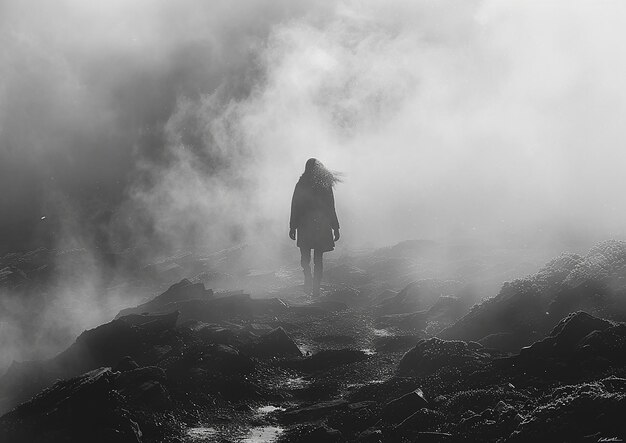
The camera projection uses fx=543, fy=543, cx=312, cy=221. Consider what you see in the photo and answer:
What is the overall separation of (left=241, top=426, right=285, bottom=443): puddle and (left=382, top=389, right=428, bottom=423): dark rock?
107cm

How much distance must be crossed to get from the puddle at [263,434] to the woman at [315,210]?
6.75 metres

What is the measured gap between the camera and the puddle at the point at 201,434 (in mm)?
5232

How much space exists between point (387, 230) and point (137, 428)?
63.2 feet

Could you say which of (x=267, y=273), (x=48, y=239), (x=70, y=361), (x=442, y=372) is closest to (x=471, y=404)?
(x=442, y=372)

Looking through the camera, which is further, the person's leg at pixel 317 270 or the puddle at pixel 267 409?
the person's leg at pixel 317 270

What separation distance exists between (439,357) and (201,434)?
9.71 feet

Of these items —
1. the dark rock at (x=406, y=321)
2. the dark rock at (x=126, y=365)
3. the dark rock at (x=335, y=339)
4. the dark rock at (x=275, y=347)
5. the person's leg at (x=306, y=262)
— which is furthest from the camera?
the person's leg at (x=306, y=262)

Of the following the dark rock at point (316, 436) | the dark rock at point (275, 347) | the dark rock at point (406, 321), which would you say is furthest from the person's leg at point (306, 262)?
the dark rock at point (316, 436)

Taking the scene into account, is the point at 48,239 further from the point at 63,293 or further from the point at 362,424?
the point at 362,424

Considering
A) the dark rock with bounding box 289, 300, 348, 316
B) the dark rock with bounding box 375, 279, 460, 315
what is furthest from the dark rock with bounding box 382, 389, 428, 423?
the dark rock with bounding box 375, 279, 460, 315

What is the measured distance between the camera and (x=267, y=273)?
16812 mm

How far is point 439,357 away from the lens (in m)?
6.61

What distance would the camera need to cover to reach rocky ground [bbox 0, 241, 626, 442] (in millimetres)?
4824

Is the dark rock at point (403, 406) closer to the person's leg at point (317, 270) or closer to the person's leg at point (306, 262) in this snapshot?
the person's leg at point (317, 270)
